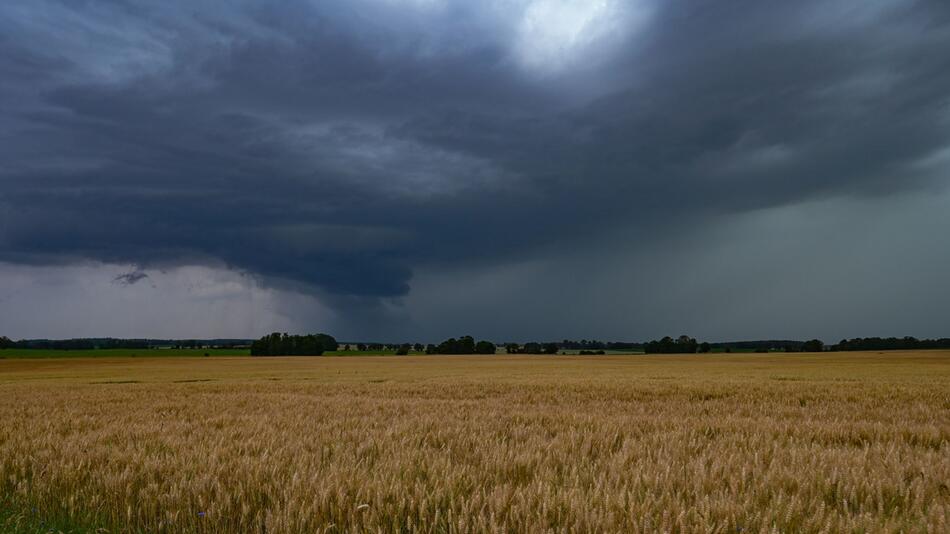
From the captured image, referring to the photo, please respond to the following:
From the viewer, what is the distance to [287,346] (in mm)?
139000

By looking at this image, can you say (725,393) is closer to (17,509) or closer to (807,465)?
(807,465)

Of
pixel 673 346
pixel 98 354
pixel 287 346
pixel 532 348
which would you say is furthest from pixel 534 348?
pixel 98 354

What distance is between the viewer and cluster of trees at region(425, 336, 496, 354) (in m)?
140

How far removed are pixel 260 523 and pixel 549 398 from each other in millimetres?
12348

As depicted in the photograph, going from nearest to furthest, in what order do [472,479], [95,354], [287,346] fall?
[472,479], [95,354], [287,346]

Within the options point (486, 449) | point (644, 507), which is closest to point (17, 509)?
point (486, 449)

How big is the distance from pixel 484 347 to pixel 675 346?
156 ft

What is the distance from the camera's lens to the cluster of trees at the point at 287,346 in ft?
452

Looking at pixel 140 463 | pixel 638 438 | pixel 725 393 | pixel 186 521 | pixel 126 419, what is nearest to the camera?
pixel 186 521

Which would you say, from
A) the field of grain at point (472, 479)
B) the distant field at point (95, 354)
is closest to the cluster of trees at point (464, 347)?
the distant field at point (95, 354)

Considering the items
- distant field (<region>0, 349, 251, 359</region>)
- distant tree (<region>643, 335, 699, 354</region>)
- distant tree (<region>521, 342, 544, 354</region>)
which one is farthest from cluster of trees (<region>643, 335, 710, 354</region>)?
distant field (<region>0, 349, 251, 359</region>)

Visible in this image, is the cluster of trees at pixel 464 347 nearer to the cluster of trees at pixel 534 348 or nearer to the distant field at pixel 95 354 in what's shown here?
the cluster of trees at pixel 534 348

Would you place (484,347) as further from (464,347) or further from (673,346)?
(673,346)

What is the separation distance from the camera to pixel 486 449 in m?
5.38
